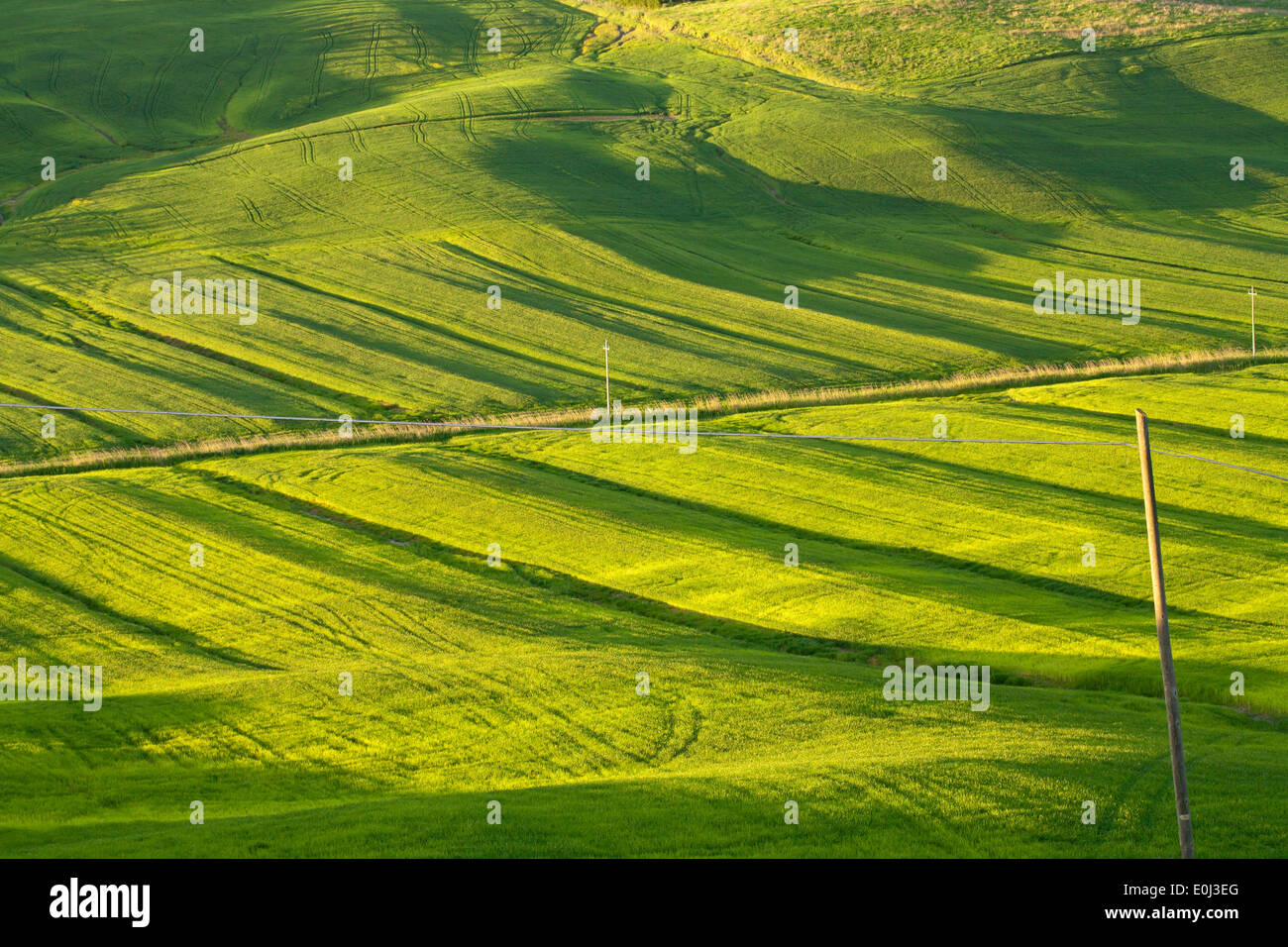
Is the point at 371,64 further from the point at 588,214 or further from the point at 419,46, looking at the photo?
the point at 588,214

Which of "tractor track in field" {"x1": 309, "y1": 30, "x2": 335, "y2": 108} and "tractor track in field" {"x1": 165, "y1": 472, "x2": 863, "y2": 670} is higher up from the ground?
"tractor track in field" {"x1": 309, "y1": 30, "x2": 335, "y2": 108}

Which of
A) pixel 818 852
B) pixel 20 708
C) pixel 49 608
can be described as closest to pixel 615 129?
pixel 49 608

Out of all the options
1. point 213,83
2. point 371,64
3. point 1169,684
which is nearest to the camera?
point 1169,684

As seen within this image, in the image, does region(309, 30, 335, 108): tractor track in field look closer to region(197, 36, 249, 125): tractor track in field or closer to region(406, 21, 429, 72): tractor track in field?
region(197, 36, 249, 125): tractor track in field

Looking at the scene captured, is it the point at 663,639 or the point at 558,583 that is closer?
the point at 663,639

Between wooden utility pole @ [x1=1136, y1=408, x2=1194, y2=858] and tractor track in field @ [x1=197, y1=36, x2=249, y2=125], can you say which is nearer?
wooden utility pole @ [x1=1136, y1=408, x2=1194, y2=858]

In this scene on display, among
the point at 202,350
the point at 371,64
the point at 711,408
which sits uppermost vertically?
the point at 371,64

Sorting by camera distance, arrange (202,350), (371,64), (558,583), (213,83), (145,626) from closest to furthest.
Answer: (145,626)
(558,583)
(202,350)
(213,83)
(371,64)

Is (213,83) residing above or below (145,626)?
above

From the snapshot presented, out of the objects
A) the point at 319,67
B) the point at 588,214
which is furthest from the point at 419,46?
the point at 588,214

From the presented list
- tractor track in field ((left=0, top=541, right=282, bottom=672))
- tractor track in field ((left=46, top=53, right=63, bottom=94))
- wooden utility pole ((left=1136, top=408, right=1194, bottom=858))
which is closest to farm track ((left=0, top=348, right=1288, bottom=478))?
tractor track in field ((left=0, top=541, right=282, bottom=672))
